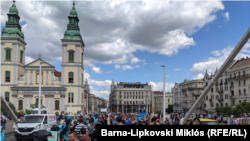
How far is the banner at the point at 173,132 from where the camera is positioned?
5.17 meters

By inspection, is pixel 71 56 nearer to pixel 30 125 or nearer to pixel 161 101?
pixel 30 125

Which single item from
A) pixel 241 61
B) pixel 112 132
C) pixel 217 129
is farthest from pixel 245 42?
pixel 241 61

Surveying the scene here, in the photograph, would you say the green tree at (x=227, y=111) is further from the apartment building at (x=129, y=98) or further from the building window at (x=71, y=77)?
the apartment building at (x=129, y=98)

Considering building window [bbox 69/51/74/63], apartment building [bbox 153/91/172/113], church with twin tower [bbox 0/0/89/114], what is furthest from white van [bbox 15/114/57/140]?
apartment building [bbox 153/91/172/113]

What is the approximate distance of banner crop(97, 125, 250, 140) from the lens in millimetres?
5172

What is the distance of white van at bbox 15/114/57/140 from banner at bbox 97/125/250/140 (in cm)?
1379

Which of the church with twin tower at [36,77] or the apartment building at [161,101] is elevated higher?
the church with twin tower at [36,77]

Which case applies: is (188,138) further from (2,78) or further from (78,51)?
(2,78)

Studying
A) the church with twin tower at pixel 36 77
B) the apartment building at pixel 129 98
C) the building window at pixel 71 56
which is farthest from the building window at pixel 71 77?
the apartment building at pixel 129 98

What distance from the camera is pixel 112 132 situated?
516 cm

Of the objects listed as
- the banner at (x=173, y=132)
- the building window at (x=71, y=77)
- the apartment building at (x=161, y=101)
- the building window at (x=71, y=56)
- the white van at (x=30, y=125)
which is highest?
the building window at (x=71, y=56)

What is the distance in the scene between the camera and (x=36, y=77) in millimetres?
65250

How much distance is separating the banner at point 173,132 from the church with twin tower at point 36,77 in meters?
59.1

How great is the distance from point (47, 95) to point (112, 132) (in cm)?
6259
